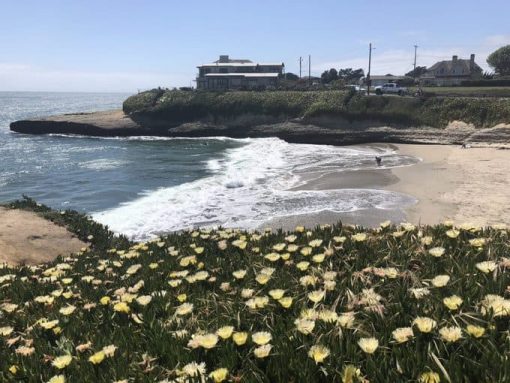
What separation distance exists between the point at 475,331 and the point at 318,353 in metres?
0.73

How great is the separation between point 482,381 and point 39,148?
189ft

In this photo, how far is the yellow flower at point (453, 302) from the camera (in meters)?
2.38

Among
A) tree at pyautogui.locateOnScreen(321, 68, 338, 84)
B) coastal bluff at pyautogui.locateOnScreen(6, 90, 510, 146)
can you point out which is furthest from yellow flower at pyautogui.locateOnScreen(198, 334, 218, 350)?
tree at pyautogui.locateOnScreen(321, 68, 338, 84)

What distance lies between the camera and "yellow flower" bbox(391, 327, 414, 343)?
2.13 meters

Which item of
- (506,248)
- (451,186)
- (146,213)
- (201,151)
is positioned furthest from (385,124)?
(506,248)

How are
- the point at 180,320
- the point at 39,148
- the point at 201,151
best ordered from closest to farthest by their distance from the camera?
the point at 180,320, the point at 201,151, the point at 39,148

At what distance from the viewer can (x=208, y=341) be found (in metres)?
2.34

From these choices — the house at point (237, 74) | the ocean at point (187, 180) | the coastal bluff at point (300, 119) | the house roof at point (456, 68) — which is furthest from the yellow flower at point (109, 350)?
the house roof at point (456, 68)

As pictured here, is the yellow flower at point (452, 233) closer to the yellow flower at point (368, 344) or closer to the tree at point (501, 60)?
the yellow flower at point (368, 344)

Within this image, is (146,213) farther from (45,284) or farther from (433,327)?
(433,327)

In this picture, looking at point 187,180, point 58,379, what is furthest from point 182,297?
point 187,180

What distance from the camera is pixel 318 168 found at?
3366cm

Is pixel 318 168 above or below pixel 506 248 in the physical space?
below

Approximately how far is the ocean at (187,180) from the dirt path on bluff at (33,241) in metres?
5.78
